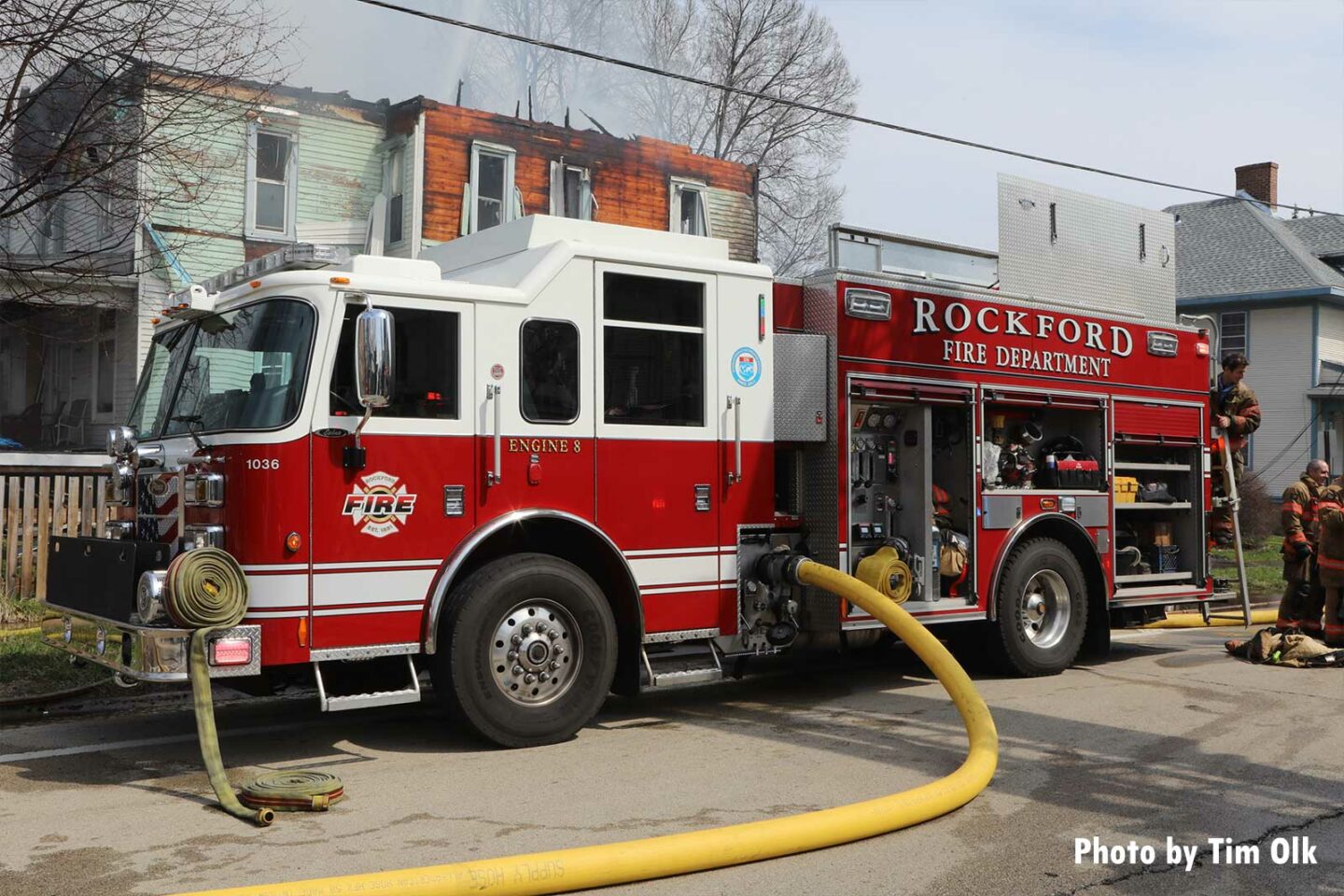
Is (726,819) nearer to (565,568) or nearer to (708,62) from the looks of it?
(565,568)

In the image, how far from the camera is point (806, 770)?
6543 millimetres

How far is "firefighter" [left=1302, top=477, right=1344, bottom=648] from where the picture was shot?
34.9 ft

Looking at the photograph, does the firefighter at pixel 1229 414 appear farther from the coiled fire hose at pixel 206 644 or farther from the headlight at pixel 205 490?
the headlight at pixel 205 490

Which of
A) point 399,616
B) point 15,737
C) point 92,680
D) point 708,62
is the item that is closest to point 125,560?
point 399,616

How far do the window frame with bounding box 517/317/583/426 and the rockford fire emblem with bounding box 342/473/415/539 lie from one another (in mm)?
832

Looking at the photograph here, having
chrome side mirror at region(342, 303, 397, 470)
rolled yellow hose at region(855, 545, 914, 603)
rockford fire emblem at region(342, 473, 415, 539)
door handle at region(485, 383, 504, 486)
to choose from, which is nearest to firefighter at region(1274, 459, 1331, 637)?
rolled yellow hose at region(855, 545, 914, 603)

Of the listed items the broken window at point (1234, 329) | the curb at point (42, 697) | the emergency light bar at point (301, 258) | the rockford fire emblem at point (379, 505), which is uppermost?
the broken window at point (1234, 329)

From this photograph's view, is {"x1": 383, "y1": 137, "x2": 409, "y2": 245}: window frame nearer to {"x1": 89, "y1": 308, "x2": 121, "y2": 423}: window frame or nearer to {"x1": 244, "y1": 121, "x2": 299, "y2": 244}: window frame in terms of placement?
{"x1": 244, "y1": 121, "x2": 299, "y2": 244}: window frame

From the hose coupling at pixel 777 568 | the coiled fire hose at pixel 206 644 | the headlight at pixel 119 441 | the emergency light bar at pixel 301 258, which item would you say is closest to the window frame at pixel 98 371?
the headlight at pixel 119 441

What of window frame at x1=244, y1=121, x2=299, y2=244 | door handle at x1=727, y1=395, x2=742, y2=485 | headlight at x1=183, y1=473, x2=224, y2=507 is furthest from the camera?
window frame at x1=244, y1=121, x2=299, y2=244

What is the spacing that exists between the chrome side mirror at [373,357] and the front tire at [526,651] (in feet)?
3.93

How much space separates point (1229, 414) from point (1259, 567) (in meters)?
9.88

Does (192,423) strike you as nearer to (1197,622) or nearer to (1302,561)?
(1302,561)

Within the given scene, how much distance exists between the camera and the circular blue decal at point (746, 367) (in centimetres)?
791
